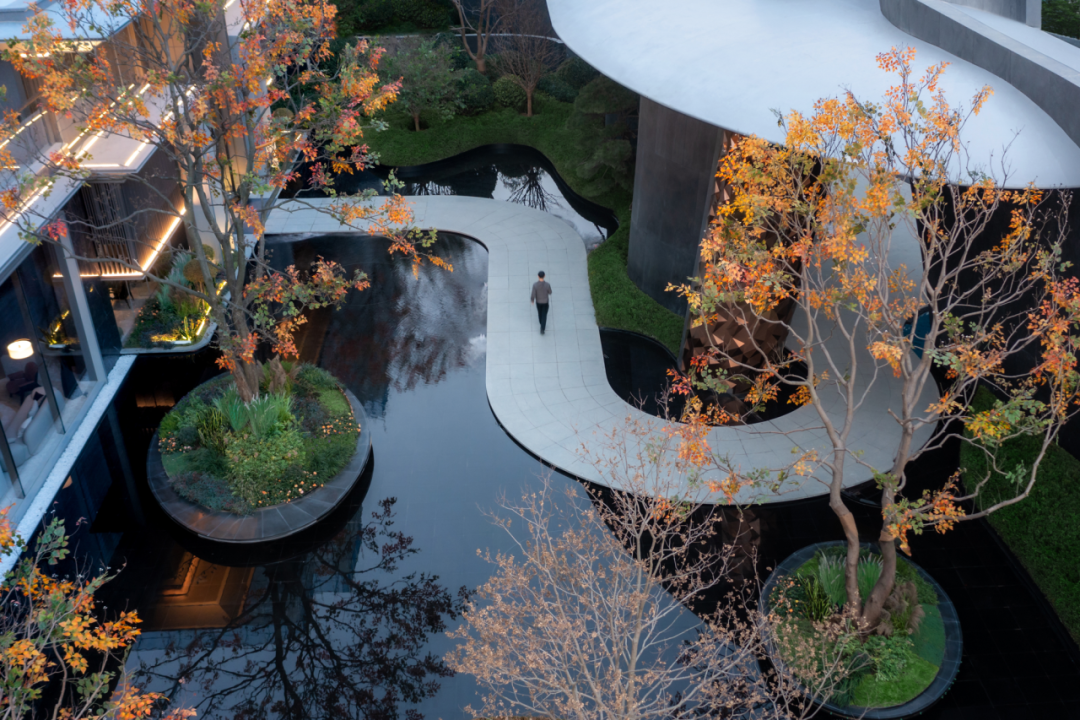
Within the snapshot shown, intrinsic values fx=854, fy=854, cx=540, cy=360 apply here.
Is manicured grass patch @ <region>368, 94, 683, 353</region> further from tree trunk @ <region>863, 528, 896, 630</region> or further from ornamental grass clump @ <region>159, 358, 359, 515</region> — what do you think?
tree trunk @ <region>863, 528, 896, 630</region>

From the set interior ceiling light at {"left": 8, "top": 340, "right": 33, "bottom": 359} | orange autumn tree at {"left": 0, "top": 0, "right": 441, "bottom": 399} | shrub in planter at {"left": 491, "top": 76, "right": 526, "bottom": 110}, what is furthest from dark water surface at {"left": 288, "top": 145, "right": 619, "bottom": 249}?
interior ceiling light at {"left": 8, "top": 340, "right": 33, "bottom": 359}

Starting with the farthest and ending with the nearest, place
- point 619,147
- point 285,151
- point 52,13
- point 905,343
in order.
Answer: point 619,147
point 285,151
point 52,13
point 905,343

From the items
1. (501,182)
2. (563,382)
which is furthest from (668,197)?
(501,182)

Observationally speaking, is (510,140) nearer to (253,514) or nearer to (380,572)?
(253,514)

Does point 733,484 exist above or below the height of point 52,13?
below

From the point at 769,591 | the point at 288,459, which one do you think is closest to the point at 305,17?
the point at 288,459

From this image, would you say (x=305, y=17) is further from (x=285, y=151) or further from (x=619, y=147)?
(x=619, y=147)
